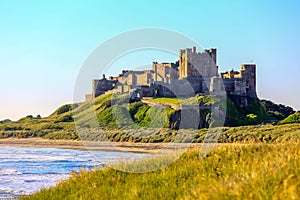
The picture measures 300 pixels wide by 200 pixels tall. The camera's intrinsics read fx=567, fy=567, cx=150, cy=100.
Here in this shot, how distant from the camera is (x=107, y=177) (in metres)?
13.8

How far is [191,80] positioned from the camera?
362 ft

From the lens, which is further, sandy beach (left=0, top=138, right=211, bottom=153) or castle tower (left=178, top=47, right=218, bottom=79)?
castle tower (left=178, top=47, right=218, bottom=79)

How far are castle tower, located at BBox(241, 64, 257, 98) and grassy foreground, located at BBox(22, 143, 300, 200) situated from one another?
341 feet

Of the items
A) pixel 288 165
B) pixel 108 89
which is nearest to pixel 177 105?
pixel 108 89

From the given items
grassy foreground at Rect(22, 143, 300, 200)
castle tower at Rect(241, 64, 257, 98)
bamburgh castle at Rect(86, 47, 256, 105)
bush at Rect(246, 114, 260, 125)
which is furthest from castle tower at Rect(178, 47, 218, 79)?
grassy foreground at Rect(22, 143, 300, 200)

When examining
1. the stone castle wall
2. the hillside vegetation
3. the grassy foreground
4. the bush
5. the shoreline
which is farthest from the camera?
the stone castle wall

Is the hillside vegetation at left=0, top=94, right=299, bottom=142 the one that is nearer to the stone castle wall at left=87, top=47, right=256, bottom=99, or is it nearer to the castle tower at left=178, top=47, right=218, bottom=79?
the stone castle wall at left=87, top=47, right=256, bottom=99

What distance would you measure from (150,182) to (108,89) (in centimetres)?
11903

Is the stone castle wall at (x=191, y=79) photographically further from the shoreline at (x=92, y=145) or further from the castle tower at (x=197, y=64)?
the shoreline at (x=92, y=145)

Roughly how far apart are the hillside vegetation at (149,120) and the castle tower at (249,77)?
9.24ft

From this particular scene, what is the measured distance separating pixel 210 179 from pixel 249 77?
362 feet

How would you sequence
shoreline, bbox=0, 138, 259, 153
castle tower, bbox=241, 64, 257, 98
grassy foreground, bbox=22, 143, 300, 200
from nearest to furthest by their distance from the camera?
grassy foreground, bbox=22, 143, 300, 200 < shoreline, bbox=0, 138, 259, 153 < castle tower, bbox=241, 64, 257, 98

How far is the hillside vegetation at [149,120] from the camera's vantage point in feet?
231

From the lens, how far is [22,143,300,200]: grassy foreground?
25.7 feet
